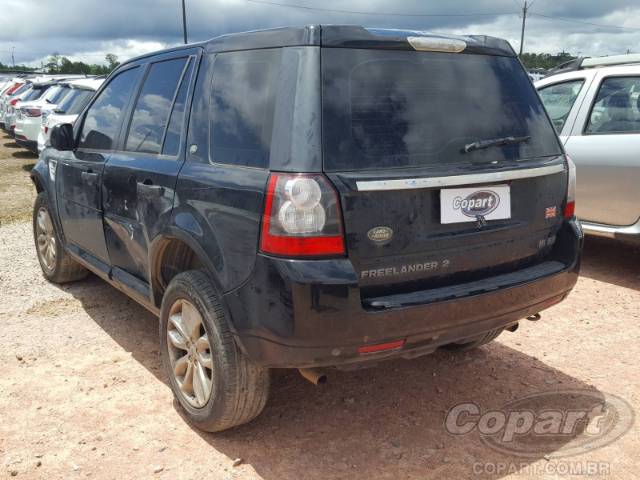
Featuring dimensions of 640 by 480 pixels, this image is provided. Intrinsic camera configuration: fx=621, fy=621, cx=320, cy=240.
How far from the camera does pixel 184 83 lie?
127 inches

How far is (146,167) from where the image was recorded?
3373 millimetres

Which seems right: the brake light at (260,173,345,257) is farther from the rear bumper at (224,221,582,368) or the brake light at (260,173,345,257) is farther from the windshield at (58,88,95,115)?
the windshield at (58,88,95,115)

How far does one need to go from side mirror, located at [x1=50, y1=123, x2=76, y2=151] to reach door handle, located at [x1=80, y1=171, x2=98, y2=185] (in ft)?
1.26

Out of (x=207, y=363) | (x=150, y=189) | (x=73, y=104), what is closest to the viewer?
(x=207, y=363)

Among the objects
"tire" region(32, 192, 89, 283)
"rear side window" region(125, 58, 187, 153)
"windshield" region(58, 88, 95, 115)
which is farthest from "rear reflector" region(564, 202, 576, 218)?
"windshield" region(58, 88, 95, 115)

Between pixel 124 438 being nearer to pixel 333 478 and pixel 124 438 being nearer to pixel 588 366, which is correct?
pixel 333 478

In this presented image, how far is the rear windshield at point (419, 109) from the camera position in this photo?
8.14ft

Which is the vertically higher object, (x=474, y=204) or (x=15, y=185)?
(x=474, y=204)

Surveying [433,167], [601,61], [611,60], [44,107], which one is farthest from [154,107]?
[44,107]

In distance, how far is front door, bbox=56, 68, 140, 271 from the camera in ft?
13.1

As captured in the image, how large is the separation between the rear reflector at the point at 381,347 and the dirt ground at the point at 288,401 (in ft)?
2.00

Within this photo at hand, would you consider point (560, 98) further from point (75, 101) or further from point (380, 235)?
point (75, 101)

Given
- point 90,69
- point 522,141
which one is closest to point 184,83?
point 522,141

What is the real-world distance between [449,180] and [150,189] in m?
1.59
